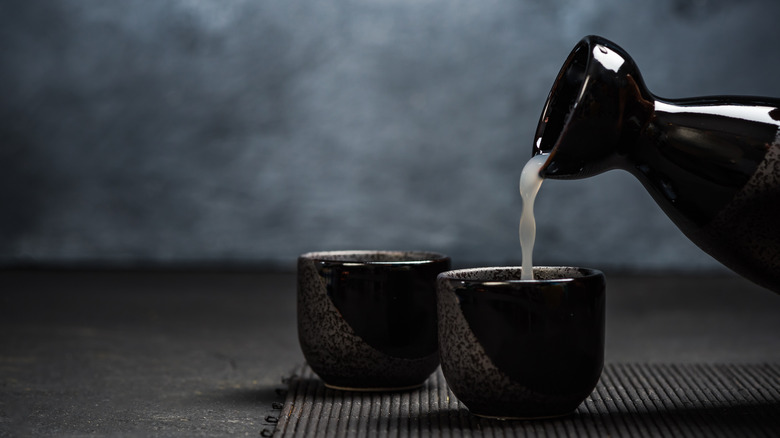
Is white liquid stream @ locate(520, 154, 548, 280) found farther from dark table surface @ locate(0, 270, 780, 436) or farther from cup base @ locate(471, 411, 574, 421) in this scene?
dark table surface @ locate(0, 270, 780, 436)

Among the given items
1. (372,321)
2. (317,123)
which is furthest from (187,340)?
(317,123)

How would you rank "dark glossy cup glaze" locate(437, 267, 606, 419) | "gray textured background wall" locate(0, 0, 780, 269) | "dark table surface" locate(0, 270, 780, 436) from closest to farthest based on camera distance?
"dark glossy cup glaze" locate(437, 267, 606, 419) < "dark table surface" locate(0, 270, 780, 436) < "gray textured background wall" locate(0, 0, 780, 269)

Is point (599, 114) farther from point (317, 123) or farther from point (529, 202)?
point (317, 123)

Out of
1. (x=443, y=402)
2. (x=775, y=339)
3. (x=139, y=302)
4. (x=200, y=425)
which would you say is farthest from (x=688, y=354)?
(x=139, y=302)

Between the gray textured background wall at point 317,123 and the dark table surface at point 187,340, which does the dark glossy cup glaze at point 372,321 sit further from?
the gray textured background wall at point 317,123

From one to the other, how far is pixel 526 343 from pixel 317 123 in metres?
1.71

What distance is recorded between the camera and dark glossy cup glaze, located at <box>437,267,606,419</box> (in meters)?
0.65

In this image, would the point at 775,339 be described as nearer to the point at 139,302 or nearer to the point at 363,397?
the point at 363,397

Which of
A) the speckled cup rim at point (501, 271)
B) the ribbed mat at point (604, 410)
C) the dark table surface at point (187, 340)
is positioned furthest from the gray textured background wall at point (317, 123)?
the speckled cup rim at point (501, 271)

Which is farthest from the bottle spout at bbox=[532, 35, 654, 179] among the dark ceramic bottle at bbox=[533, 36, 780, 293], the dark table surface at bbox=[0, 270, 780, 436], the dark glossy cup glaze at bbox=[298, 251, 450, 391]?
the dark table surface at bbox=[0, 270, 780, 436]

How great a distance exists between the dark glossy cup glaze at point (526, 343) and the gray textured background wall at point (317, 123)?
1546mm

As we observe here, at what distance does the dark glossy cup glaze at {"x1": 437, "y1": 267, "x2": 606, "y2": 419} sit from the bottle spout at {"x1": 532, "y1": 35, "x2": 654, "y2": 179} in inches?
3.9

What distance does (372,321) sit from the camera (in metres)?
0.80

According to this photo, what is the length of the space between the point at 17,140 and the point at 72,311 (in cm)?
103
